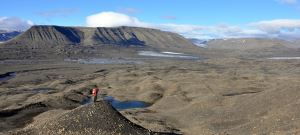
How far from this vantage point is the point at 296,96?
48.2 meters

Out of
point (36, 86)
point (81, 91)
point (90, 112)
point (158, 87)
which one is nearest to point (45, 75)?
point (36, 86)

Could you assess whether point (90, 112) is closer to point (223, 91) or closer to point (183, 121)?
point (183, 121)

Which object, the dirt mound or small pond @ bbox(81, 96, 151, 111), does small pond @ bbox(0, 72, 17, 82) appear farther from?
the dirt mound

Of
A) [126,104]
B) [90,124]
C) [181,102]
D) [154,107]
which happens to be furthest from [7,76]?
[90,124]

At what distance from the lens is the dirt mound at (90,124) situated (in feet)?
93.2

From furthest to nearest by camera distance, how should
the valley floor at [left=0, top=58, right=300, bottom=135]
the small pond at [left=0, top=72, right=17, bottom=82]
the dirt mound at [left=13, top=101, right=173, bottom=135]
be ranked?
the small pond at [left=0, top=72, right=17, bottom=82], the valley floor at [left=0, top=58, right=300, bottom=135], the dirt mound at [left=13, top=101, right=173, bottom=135]

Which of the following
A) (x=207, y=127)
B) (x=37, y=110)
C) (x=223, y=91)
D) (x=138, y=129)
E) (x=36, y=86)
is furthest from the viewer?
(x=36, y=86)

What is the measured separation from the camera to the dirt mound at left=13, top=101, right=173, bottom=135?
28.4 meters

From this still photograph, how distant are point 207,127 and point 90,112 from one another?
50.8 feet

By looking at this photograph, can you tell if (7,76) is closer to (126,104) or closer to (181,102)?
(126,104)

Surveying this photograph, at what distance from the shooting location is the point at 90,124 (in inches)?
1153

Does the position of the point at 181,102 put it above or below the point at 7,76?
above

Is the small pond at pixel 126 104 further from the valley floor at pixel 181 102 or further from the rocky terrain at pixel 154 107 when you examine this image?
the valley floor at pixel 181 102

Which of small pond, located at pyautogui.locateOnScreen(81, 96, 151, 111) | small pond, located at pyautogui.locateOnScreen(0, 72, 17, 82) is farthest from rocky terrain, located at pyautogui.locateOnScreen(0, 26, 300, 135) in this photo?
small pond, located at pyautogui.locateOnScreen(81, 96, 151, 111)
